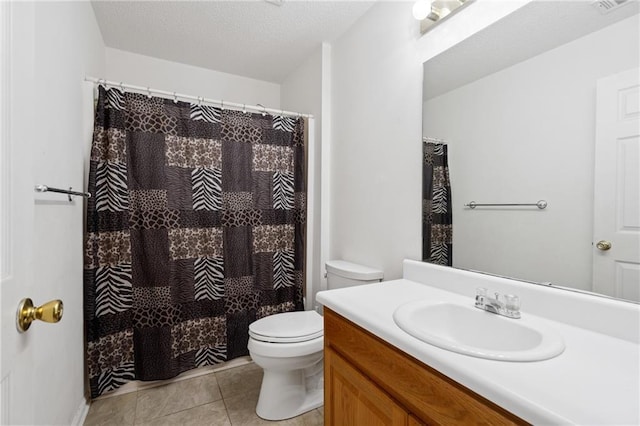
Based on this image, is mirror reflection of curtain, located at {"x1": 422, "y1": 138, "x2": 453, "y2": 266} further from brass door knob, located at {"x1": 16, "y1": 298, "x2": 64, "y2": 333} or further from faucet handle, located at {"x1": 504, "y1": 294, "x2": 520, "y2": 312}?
brass door knob, located at {"x1": 16, "y1": 298, "x2": 64, "y2": 333}

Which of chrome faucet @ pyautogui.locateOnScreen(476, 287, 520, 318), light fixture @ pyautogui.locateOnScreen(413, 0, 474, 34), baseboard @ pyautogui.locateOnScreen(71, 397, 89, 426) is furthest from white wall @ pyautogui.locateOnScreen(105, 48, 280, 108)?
chrome faucet @ pyautogui.locateOnScreen(476, 287, 520, 318)

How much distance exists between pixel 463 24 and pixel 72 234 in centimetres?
205

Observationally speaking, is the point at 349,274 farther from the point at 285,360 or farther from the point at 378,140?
the point at 378,140

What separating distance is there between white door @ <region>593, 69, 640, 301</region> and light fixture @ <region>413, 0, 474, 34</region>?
29.4 inches

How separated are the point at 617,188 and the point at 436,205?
0.65 m

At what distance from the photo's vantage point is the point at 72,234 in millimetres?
1491

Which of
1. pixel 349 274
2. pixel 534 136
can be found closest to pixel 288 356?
pixel 349 274

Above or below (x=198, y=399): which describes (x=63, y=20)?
above

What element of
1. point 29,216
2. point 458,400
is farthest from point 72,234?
point 458,400

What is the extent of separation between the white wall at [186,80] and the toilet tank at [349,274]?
5.93ft

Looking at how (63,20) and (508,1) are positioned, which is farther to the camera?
(63,20)

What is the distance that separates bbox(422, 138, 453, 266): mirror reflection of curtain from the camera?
4.51 feet

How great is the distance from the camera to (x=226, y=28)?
2.04 metres

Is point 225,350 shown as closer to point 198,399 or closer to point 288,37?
point 198,399
